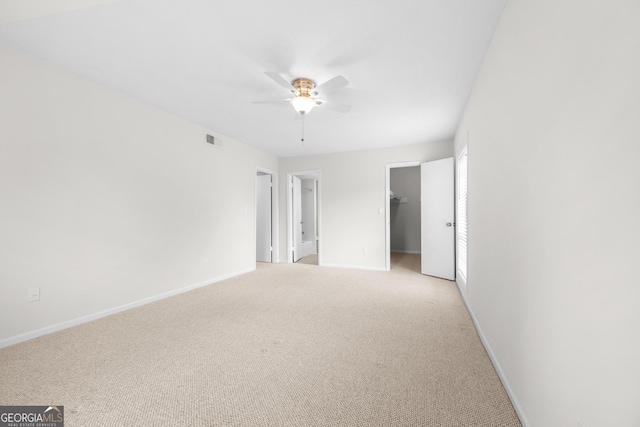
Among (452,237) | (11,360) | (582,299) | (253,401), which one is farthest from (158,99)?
(452,237)

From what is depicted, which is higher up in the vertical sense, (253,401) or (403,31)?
(403,31)

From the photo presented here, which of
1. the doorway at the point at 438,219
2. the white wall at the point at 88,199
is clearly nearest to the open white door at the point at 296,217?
the white wall at the point at 88,199

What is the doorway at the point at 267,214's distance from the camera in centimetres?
584

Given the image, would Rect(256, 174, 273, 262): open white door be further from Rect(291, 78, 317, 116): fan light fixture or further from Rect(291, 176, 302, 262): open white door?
Rect(291, 78, 317, 116): fan light fixture

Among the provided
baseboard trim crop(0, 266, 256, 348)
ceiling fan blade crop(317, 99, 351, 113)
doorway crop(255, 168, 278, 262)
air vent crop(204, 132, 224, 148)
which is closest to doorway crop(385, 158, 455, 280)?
ceiling fan blade crop(317, 99, 351, 113)

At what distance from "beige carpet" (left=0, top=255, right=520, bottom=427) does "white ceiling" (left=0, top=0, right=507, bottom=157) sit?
2.39 m

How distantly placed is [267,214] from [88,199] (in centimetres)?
350

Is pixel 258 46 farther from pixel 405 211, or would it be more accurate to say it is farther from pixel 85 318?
pixel 405 211

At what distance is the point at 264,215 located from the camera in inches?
233

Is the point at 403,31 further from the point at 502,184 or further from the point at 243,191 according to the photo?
the point at 243,191

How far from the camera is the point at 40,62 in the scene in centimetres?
227

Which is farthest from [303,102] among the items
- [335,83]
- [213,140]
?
[213,140]

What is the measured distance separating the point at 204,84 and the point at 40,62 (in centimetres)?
134

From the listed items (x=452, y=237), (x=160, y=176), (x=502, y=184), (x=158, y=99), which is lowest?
(x=452, y=237)
